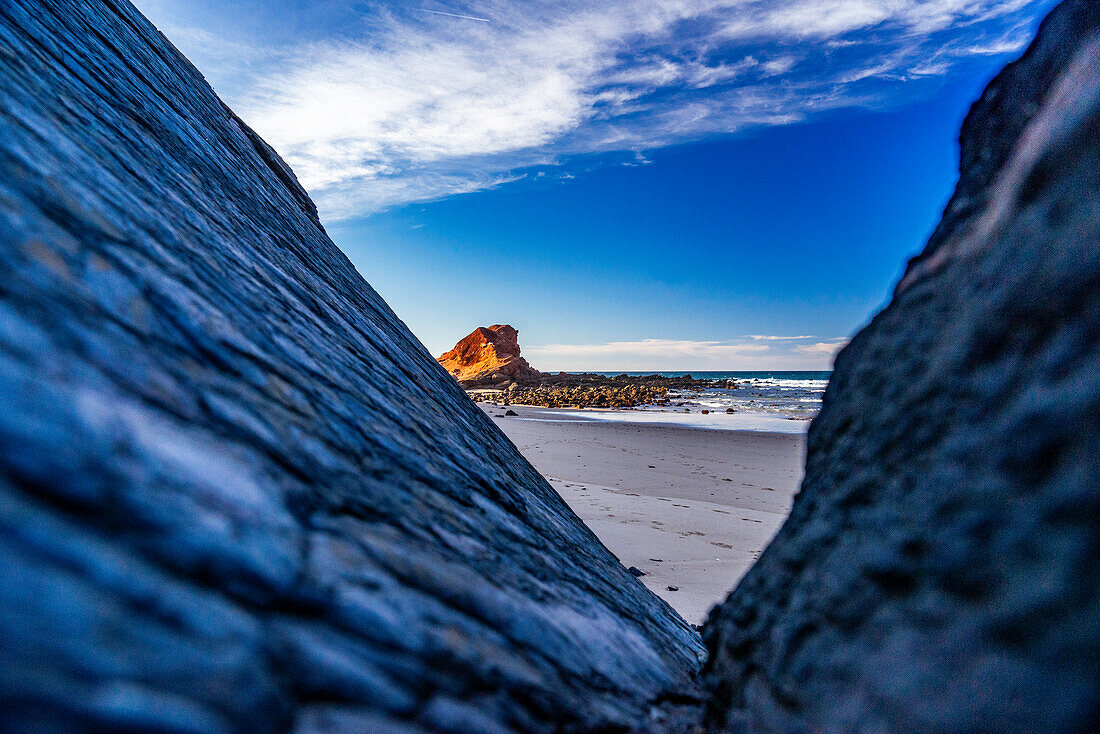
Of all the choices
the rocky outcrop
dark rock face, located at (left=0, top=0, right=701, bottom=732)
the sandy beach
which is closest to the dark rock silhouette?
dark rock face, located at (left=0, top=0, right=701, bottom=732)

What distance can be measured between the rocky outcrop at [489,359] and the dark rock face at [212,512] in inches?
1638

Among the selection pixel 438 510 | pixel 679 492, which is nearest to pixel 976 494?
pixel 438 510

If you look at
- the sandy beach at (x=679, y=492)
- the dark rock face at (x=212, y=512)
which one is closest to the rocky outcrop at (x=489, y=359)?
the sandy beach at (x=679, y=492)

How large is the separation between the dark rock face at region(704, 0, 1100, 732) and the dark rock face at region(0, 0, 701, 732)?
1.41 ft

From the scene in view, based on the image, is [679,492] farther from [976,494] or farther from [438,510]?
Result: [976,494]

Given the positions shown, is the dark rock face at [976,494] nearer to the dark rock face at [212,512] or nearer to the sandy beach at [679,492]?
the dark rock face at [212,512]

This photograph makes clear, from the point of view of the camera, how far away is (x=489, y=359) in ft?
172

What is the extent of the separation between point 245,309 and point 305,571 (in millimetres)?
767

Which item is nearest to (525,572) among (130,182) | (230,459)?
(230,459)

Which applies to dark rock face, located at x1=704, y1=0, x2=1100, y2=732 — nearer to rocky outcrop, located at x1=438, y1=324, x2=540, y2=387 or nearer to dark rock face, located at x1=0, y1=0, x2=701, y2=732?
dark rock face, located at x1=0, y1=0, x2=701, y2=732

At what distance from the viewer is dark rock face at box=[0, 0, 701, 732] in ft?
2.00

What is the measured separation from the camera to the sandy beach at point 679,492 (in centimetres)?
440

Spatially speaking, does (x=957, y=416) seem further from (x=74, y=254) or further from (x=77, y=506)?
(x=74, y=254)

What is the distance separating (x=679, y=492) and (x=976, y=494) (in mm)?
7298
